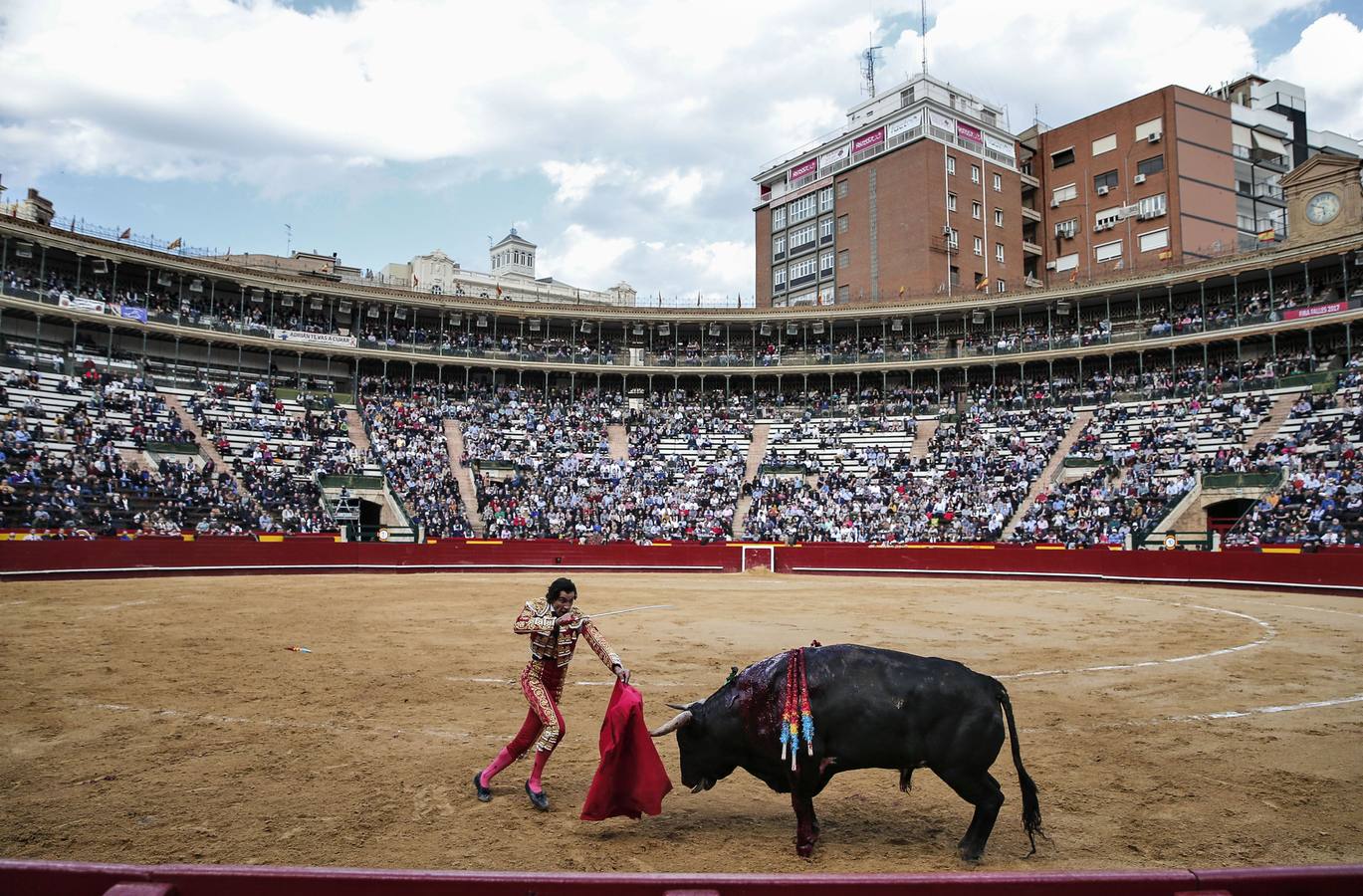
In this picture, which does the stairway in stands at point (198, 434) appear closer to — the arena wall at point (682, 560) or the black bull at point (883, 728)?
the arena wall at point (682, 560)

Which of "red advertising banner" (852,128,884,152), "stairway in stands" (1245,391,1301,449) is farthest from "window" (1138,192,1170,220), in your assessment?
"stairway in stands" (1245,391,1301,449)

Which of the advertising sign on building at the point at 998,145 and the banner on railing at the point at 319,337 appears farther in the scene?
the advertising sign on building at the point at 998,145

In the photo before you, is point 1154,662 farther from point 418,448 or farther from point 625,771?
point 418,448

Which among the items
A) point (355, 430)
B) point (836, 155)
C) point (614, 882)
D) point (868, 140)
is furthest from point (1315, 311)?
point (614, 882)

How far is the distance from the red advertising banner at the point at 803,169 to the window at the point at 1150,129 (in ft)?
67.3

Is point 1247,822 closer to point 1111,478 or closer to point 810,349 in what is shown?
point 1111,478

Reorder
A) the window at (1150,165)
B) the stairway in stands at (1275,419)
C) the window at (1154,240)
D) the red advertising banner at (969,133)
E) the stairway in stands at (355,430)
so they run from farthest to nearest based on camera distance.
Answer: the red advertising banner at (969,133)
the window at (1150,165)
the window at (1154,240)
the stairway in stands at (355,430)
the stairway in stands at (1275,419)

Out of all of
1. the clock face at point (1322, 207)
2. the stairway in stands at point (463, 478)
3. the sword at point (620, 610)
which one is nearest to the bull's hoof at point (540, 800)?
the sword at point (620, 610)

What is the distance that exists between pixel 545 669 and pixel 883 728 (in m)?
2.41

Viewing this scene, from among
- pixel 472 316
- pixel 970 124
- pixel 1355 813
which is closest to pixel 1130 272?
pixel 970 124

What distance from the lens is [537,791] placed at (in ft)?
19.0

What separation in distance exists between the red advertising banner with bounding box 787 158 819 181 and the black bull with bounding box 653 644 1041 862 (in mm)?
60869

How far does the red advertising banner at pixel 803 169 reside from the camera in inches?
2425

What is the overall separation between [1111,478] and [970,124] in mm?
32394
